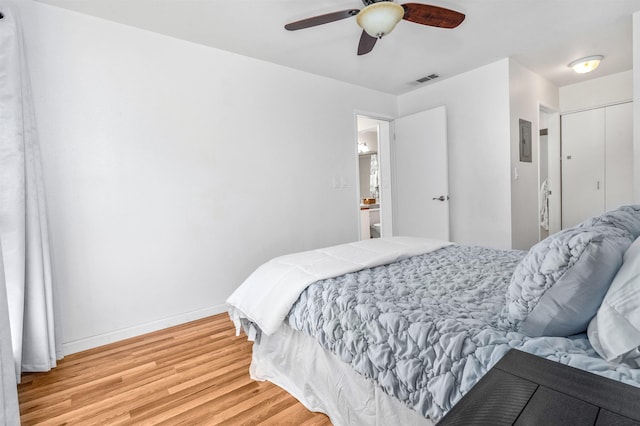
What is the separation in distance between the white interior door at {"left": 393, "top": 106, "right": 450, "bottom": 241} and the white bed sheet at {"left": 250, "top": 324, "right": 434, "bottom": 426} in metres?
2.77

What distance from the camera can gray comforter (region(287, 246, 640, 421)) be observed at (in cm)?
89

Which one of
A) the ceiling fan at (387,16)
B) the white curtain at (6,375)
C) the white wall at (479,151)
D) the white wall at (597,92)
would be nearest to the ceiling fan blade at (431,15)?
the ceiling fan at (387,16)

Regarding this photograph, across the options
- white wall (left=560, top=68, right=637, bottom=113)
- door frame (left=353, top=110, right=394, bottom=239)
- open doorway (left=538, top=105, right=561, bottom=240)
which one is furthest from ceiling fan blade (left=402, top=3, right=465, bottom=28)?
white wall (left=560, top=68, right=637, bottom=113)

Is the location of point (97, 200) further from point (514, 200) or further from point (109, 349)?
point (514, 200)

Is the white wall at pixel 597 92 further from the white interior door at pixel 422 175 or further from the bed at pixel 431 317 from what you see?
the bed at pixel 431 317

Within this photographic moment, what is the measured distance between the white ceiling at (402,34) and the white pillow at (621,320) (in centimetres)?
222

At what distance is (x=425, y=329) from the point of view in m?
1.04

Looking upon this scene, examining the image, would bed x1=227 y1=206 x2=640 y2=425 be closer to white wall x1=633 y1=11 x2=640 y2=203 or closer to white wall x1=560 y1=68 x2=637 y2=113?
white wall x1=633 y1=11 x2=640 y2=203

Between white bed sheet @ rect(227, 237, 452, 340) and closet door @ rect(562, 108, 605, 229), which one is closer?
white bed sheet @ rect(227, 237, 452, 340)

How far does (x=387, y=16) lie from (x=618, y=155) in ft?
13.2

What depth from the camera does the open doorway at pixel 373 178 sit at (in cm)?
459

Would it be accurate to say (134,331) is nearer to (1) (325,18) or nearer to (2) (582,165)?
(1) (325,18)

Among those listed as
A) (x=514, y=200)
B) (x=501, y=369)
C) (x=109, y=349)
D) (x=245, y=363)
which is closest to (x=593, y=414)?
(x=501, y=369)

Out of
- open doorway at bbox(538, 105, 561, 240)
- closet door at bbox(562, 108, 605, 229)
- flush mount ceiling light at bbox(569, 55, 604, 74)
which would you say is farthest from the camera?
open doorway at bbox(538, 105, 561, 240)
